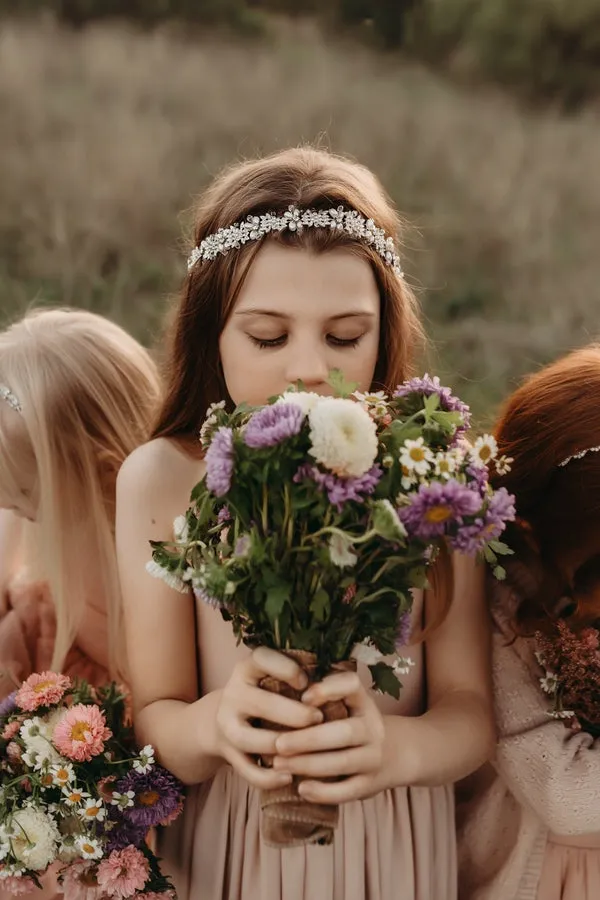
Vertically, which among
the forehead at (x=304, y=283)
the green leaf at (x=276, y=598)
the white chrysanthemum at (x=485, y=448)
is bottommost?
the green leaf at (x=276, y=598)

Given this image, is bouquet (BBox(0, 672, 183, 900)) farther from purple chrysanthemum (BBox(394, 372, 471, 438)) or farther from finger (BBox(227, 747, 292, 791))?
purple chrysanthemum (BBox(394, 372, 471, 438))

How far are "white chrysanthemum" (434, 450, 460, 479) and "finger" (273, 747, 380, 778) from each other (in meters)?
0.39

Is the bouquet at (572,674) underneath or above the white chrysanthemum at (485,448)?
underneath

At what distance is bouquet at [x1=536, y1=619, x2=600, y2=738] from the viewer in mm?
1638

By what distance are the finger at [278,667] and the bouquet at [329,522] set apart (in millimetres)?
14

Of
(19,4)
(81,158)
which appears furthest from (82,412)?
(19,4)

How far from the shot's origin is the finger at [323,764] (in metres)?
1.25

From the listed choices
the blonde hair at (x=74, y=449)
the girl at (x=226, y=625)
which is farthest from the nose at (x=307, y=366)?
the blonde hair at (x=74, y=449)

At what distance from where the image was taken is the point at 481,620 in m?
1.68

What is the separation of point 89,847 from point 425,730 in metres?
0.54

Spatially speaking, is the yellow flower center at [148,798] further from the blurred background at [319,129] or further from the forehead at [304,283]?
the blurred background at [319,129]

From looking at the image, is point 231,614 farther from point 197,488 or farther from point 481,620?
point 481,620

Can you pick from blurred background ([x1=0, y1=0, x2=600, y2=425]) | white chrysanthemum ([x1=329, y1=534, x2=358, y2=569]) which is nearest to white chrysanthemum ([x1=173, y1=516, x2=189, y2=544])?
white chrysanthemum ([x1=329, y1=534, x2=358, y2=569])

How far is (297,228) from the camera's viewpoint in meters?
1.51
